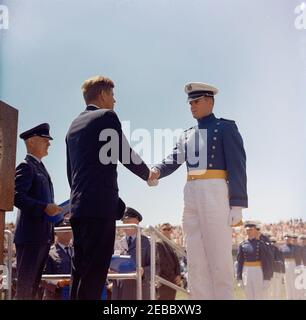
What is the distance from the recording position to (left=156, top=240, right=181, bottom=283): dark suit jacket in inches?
221

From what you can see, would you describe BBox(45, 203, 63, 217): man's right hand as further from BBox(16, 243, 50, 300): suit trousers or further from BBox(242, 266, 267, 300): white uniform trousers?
BBox(242, 266, 267, 300): white uniform trousers

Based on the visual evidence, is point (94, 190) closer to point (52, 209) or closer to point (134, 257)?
point (52, 209)

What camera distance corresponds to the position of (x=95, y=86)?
10.3 ft

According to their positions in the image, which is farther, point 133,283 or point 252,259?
point 252,259

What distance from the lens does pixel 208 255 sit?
3.27m

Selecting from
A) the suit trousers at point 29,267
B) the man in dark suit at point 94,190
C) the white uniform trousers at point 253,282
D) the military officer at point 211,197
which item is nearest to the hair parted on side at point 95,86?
the man in dark suit at point 94,190

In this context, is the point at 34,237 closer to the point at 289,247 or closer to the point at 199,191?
the point at 199,191

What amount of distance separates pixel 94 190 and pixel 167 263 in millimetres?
2994

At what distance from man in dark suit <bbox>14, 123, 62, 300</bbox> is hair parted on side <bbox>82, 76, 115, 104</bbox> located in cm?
74

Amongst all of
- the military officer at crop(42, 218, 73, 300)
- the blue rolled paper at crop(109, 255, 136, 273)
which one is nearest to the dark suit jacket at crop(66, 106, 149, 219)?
the blue rolled paper at crop(109, 255, 136, 273)

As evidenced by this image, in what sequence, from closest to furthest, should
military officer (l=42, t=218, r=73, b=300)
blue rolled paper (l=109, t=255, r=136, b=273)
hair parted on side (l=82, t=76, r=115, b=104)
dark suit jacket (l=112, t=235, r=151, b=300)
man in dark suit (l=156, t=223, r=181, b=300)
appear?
hair parted on side (l=82, t=76, r=115, b=104) < blue rolled paper (l=109, t=255, r=136, b=273) < military officer (l=42, t=218, r=73, b=300) < dark suit jacket (l=112, t=235, r=151, b=300) < man in dark suit (l=156, t=223, r=181, b=300)

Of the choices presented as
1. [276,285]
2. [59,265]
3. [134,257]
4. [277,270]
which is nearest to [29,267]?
[59,265]
